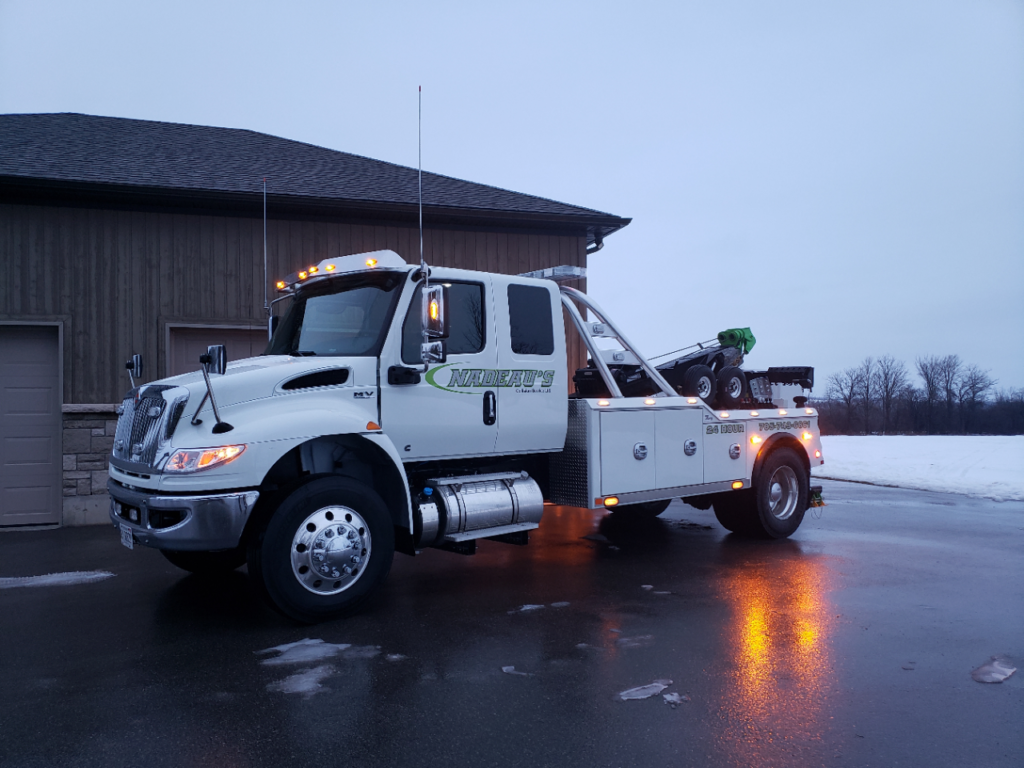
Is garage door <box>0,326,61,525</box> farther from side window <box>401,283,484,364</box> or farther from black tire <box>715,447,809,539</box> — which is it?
black tire <box>715,447,809,539</box>

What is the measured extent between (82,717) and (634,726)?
2.77 meters

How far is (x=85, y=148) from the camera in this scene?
40.3ft

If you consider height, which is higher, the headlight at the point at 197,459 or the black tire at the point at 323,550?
the headlight at the point at 197,459

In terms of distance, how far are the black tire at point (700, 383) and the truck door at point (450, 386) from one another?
257cm

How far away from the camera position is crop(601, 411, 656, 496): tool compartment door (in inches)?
281

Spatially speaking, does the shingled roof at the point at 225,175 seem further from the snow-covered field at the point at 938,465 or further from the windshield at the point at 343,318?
the snow-covered field at the point at 938,465

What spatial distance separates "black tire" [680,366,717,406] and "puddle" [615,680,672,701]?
4363 millimetres

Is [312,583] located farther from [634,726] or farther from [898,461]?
[898,461]

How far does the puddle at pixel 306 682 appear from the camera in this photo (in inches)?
166

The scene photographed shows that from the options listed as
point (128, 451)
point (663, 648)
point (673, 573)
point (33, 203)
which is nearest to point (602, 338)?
point (673, 573)

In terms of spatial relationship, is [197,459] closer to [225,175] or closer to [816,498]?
[816,498]

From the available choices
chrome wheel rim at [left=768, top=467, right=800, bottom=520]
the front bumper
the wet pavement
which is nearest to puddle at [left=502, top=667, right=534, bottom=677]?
the wet pavement

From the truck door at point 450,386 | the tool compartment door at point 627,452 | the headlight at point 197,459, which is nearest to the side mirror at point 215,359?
the headlight at point 197,459

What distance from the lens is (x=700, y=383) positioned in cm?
831
